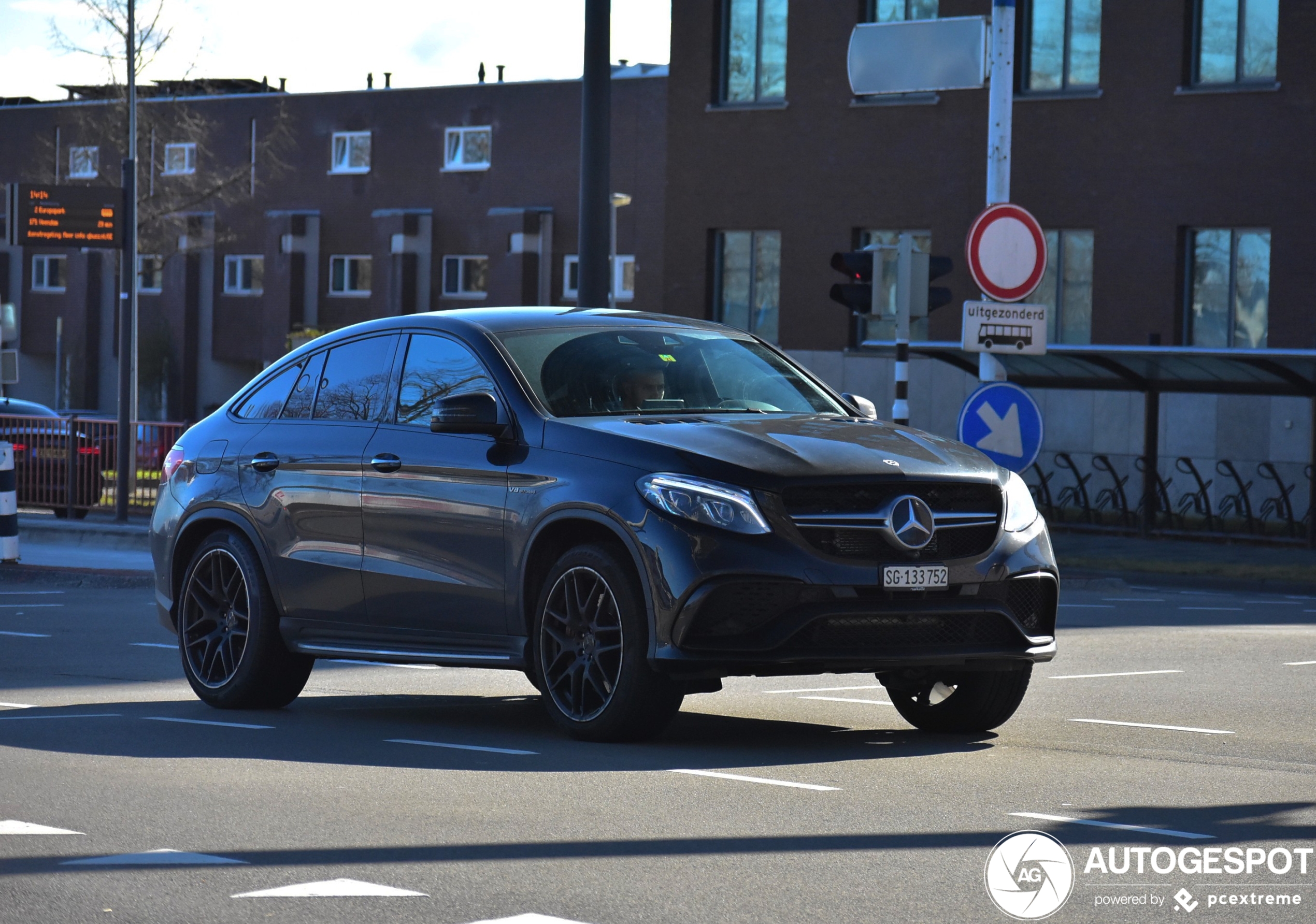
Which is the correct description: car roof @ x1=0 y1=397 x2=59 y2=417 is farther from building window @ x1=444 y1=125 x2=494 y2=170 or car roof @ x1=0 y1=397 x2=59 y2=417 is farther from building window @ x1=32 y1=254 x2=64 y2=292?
building window @ x1=32 y1=254 x2=64 y2=292

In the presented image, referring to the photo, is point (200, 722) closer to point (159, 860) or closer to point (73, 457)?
point (159, 860)

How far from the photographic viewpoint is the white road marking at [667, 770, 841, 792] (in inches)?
285

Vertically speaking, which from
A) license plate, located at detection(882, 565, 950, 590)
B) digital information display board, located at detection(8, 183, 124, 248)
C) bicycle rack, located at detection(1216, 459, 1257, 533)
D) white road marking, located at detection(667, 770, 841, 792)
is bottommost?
bicycle rack, located at detection(1216, 459, 1257, 533)

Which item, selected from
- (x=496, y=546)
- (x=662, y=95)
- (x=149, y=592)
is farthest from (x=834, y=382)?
(x=496, y=546)

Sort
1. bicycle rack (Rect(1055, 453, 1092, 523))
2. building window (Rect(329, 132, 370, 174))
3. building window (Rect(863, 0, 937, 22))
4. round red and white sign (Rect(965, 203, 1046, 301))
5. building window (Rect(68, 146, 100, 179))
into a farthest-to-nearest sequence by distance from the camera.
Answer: building window (Rect(68, 146, 100, 179))
building window (Rect(329, 132, 370, 174))
building window (Rect(863, 0, 937, 22))
bicycle rack (Rect(1055, 453, 1092, 523))
round red and white sign (Rect(965, 203, 1046, 301))

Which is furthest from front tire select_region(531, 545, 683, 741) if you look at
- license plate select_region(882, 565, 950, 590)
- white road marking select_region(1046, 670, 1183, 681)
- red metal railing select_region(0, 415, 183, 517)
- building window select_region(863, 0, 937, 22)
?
building window select_region(863, 0, 937, 22)

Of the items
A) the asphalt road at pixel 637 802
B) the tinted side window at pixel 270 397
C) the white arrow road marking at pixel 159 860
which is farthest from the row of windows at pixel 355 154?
the white arrow road marking at pixel 159 860

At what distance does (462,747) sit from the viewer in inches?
333

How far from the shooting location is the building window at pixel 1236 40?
3083cm

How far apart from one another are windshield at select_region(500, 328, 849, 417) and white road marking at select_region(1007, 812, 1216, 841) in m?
2.70

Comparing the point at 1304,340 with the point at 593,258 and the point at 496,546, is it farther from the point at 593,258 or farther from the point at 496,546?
the point at 496,546

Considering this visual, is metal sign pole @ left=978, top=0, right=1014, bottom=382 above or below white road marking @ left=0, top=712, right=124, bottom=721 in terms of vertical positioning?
above

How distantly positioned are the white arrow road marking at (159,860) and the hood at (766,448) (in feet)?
8.49

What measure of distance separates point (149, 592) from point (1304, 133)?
62.3 feet
